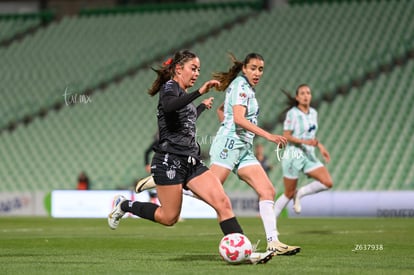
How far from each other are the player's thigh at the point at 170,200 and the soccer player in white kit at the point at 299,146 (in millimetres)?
5185

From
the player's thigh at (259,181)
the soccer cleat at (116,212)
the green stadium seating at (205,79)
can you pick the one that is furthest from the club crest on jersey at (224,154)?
the green stadium seating at (205,79)

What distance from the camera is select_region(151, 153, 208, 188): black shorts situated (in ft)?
31.3

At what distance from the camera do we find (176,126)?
9.67 m

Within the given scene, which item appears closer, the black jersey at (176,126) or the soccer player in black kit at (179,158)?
the soccer player in black kit at (179,158)

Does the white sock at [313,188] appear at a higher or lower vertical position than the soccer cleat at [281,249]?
higher

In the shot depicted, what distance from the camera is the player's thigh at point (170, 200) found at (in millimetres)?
9586

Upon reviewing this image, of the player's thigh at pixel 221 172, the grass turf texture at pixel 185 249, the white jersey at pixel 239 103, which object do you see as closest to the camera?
the grass turf texture at pixel 185 249

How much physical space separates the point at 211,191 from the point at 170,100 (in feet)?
3.34

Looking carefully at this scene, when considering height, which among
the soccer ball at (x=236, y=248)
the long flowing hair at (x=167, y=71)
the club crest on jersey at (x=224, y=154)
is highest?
the long flowing hair at (x=167, y=71)

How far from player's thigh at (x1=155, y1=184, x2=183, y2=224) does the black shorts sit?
0.05m

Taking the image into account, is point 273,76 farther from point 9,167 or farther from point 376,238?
point 376,238

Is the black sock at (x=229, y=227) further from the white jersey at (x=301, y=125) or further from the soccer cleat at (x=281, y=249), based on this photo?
the white jersey at (x=301, y=125)

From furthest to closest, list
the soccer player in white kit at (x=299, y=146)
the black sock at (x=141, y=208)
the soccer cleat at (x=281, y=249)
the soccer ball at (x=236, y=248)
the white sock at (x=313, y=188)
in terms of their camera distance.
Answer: the white sock at (x=313, y=188) < the soccer player in white kit at (x=299, y=146) < the soccer cleat at (x=281, y=249) < the black sock at (x=141, y=208) < the soccer ball at (x=236, y=248)

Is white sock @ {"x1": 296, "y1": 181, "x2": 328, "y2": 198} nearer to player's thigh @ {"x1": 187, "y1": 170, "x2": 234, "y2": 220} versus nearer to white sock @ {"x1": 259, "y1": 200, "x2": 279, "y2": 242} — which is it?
white sock @ {"x1": 259, "y1": 200, "x2": 279, "y2": 242}
